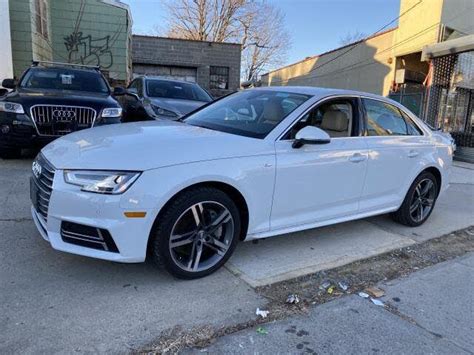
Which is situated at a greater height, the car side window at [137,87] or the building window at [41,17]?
the building window at [41,17]

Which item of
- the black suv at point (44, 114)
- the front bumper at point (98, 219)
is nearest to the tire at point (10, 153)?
the black suv at point (44, 114)

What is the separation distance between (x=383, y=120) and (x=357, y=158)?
0.81 metres

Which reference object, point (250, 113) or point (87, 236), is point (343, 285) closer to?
point (250, 113)

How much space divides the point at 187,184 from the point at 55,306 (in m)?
1.20

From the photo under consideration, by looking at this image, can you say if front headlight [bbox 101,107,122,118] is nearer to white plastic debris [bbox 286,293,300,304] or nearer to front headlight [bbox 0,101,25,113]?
front headlight [bbox 0,101,25,113]

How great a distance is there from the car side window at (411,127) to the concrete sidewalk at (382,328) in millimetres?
1993

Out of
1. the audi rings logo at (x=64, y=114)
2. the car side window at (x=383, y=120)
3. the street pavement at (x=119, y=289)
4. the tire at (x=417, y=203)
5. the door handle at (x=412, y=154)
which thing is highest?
the car side window at (x=383, y=120)

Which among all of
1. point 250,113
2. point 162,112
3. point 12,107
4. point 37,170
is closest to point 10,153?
point 12,107

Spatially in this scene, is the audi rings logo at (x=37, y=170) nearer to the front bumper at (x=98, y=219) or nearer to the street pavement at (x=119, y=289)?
the front bumper at (x=98, y=219)

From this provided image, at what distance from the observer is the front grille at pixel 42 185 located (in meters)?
3.07

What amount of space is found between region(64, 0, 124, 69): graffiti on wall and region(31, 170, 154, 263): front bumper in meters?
13.6

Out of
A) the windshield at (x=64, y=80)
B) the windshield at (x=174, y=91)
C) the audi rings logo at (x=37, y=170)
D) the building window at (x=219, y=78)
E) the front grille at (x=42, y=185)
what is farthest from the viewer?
the building window at (x=219, y=78)

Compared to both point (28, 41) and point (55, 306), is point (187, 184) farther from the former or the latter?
point (28, 41)

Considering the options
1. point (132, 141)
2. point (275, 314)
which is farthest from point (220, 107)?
point (275, 314)
